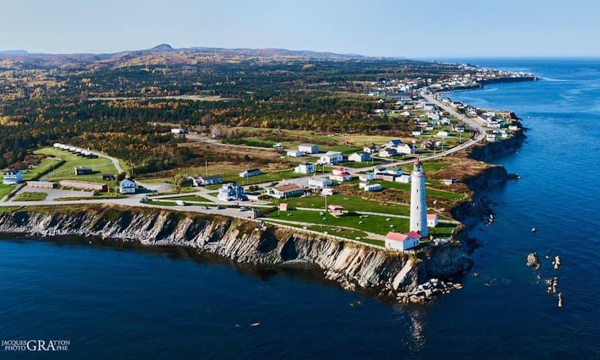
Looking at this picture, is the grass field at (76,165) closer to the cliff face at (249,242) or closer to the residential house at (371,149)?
the cliff face at (249,242)

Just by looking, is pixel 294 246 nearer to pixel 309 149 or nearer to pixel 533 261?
pixel 533 261

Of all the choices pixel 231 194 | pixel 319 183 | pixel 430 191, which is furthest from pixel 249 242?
pixel 430 191

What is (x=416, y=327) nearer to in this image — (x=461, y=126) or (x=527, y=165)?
(x=527, y=165)

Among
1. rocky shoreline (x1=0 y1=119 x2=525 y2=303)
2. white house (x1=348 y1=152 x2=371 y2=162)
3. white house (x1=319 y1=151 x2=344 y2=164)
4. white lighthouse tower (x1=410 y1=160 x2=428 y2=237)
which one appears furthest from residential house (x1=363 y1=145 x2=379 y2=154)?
white lighthouse tower (x1=410 y1=160 x2=428 y2=237)

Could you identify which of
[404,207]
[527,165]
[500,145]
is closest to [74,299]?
[404,207]

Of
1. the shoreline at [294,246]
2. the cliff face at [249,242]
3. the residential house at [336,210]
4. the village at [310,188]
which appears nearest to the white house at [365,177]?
the village at [310,188]
